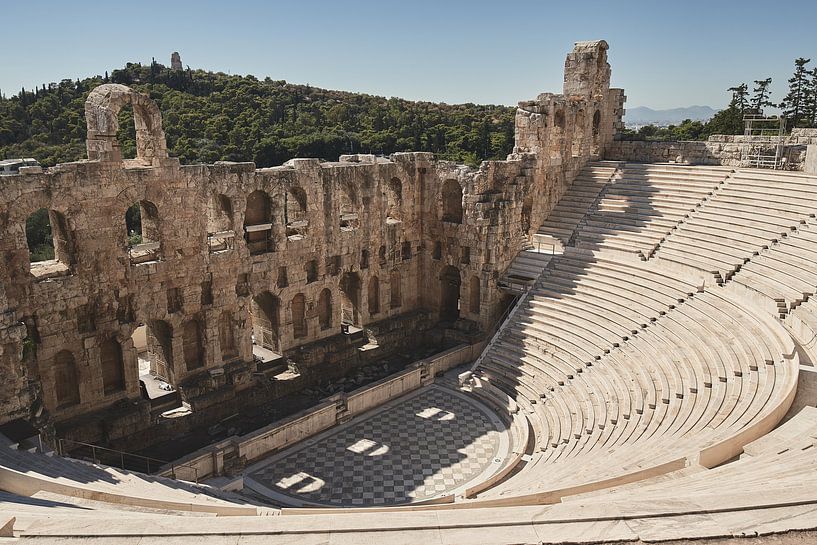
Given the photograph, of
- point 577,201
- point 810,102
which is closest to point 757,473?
point 577,201

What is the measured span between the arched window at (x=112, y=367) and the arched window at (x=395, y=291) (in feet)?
34.7

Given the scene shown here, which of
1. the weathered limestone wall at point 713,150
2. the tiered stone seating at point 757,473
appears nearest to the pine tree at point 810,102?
the weathered limestone wall at point 713,150

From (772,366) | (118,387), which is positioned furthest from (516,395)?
(118,387)

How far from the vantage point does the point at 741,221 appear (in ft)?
69.1

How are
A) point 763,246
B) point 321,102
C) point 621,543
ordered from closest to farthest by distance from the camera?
point 621,543 → point 763,246 → point 321,102

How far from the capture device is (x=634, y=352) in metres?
18.0

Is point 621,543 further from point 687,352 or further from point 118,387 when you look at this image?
point 118,387

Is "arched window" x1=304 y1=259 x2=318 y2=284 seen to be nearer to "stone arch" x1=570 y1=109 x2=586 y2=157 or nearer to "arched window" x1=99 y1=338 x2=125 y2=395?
"arched window" x1=99 y1=338 x2=125 y2=395

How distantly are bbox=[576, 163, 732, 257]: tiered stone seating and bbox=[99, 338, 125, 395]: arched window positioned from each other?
1644 centimetres

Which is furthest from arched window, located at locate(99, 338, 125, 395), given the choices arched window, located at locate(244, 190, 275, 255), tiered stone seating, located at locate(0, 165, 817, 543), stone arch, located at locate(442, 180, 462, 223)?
stone arch, located at locate(442, 180, 462, 223)

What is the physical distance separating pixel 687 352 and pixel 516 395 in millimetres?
5462

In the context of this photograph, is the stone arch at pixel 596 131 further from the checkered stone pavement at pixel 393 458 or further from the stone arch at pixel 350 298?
the checkered stone pavement at pixel 393 458

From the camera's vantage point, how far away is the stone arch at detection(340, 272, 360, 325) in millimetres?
23484

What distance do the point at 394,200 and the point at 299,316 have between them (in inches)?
245
